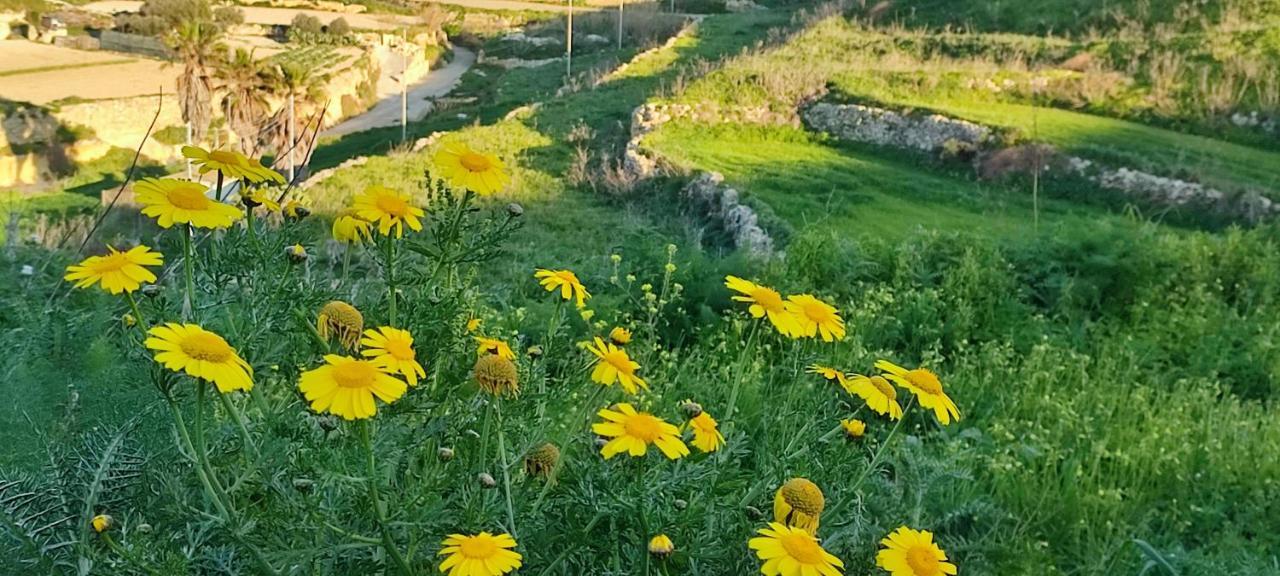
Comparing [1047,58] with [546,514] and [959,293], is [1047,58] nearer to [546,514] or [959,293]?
[959,293]

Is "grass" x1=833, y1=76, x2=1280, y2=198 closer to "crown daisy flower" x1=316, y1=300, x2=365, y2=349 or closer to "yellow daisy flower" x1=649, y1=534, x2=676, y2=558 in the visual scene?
"yellow daisy flower" x1=649, y1=534, x2=676, y2=558

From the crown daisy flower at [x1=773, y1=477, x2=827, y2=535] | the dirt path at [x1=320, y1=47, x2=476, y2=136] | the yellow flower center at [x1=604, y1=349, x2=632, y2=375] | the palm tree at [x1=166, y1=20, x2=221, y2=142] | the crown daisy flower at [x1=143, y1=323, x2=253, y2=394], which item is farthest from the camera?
the dirt path at [x1=320, y1=47, x2=476, y2=136]

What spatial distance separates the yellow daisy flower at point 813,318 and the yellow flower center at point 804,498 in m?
0.31

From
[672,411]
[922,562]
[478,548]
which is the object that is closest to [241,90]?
[672,411]

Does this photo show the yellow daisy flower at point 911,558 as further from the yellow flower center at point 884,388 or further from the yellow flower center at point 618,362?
the yellow flower center at point 618,362

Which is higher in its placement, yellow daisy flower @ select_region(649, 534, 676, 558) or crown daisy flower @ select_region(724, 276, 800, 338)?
crown daisy flower @ select_region(724, 276, 800, 338)

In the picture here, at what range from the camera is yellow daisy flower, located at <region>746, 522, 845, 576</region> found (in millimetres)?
1044

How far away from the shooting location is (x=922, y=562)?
1.17 meters

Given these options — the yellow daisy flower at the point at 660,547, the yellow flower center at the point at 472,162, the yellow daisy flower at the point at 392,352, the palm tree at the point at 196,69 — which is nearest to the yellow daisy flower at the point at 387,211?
the yellow flower center at the point at 472,162

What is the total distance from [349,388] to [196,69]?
2349 centimetres

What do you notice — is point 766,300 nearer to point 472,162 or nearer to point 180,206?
point 472,162

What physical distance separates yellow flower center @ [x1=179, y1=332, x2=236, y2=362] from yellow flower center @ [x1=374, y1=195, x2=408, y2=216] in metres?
0.38

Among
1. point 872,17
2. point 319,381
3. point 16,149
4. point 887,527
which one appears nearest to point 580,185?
point 887,527

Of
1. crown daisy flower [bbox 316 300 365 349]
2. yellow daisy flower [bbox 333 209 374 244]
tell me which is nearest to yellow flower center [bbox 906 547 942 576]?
crown daisy flower [bbox 316 300 365 349]
